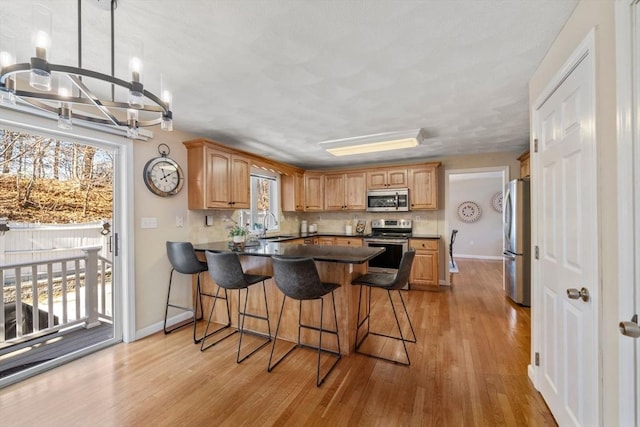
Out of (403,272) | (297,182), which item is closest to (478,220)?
(297,182)

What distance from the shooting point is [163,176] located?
10.1ft

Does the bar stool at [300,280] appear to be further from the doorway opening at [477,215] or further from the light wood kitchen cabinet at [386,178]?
the doorway opening at [477,215]

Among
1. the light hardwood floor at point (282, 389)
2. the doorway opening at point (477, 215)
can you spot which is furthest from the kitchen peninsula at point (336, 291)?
the doorway opening at point (477, 215)

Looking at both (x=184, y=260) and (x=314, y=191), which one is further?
(x=314, y=191)

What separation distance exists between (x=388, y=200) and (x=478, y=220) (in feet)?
14.0

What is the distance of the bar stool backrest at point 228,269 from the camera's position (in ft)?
7.93

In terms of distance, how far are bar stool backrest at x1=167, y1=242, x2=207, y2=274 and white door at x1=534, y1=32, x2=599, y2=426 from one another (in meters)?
2.99

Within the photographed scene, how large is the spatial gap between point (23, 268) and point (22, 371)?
43.3 inches

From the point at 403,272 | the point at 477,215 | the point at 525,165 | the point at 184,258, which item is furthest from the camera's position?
the point at 477,215

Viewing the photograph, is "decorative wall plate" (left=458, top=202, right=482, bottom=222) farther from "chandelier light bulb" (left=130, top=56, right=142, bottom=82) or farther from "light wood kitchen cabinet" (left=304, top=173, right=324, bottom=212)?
"chandelier light bulb" (left=130, top=56, right=142, bottom=82)

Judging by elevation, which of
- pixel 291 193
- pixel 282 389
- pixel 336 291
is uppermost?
pixel 291 193

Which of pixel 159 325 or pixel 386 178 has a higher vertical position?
pixel 386 178

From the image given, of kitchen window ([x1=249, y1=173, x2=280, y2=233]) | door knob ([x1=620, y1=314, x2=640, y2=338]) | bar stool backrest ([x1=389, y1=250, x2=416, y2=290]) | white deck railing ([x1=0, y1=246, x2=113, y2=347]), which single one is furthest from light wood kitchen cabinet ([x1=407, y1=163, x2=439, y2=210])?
white deck railing ([x1=0, y1=246, x2=113, y2=347])

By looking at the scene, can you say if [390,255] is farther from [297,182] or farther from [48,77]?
[48,77]
